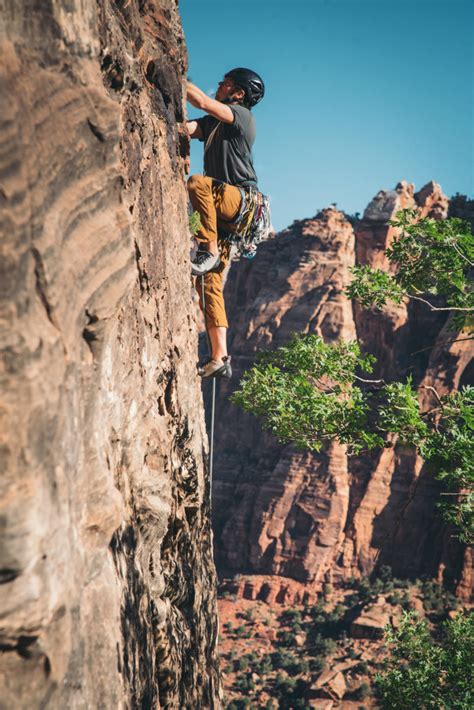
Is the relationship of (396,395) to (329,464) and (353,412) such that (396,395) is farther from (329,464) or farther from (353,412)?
(329,464)

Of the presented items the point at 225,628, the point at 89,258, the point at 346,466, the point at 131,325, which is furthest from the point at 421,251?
the point at 346,466

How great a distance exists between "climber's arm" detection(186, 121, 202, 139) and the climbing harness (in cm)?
80

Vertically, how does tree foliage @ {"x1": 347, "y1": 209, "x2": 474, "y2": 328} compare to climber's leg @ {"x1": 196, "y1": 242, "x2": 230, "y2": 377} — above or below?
above

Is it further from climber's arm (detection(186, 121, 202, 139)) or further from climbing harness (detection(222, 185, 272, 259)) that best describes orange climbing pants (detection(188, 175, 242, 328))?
→ climber's arm (detection(186, 121, 202, 139))

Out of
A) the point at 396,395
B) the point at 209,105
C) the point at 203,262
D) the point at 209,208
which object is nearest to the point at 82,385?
the point at 203,262

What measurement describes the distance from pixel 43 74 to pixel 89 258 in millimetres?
795

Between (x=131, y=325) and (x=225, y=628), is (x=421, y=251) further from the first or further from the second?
(x=225, y=628)

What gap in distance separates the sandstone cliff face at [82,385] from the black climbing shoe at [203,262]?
116 cm

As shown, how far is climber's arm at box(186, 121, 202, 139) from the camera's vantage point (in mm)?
6191

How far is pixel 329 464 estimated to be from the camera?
43.0 m

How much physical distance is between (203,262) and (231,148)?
1.19 meters

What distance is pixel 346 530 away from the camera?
140 feet

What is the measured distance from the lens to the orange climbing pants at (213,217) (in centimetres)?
588

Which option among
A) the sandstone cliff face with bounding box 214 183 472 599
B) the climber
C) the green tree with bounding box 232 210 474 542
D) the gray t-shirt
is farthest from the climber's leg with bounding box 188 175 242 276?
the sandstone cliff face with bounding box 214 183 472 599
